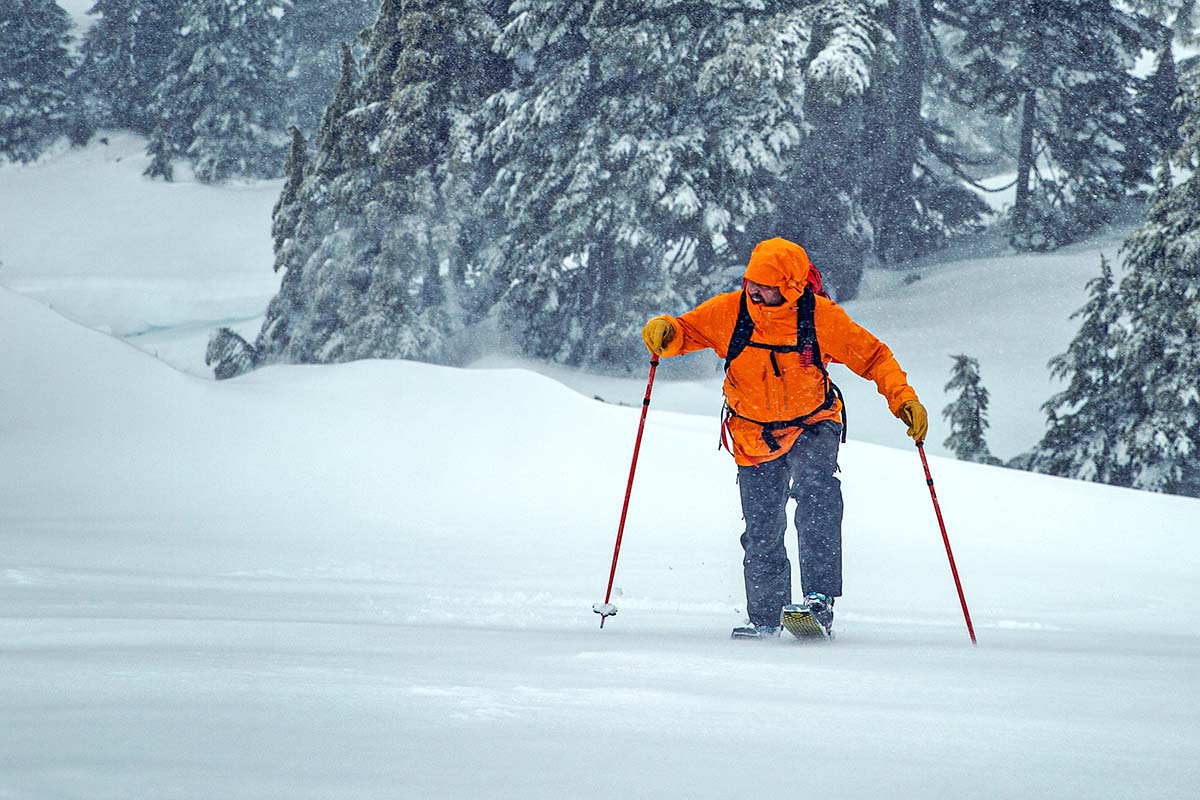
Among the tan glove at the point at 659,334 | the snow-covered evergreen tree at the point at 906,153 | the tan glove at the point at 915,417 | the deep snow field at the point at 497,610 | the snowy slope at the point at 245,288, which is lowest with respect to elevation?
the deep snow field at the point at 497,610

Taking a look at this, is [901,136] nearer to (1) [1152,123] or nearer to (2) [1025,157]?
(2) [1025,157]

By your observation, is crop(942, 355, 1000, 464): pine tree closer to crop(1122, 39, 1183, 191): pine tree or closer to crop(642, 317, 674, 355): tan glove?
crop(642, 317, 674, 355): tan glove

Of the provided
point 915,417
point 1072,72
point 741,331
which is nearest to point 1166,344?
point 915,417

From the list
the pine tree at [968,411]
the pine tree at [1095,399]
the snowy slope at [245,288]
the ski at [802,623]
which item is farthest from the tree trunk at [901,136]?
the ski at [802,623]

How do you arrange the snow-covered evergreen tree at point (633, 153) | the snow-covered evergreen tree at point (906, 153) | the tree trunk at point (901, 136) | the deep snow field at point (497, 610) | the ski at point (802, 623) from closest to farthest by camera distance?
the deep snow field at point (497, 610), the ski at point (802, 623), the snow-covered evergreen tree at point (633, 153), the snow-covered evergreen tree at point (906, 153), the tree trunk at point (901, 136)

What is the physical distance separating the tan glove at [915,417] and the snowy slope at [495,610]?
2.66ft

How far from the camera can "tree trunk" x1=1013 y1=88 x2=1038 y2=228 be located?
26.0 meters

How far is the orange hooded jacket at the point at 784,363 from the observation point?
15.8 ft

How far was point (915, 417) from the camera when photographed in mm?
4738

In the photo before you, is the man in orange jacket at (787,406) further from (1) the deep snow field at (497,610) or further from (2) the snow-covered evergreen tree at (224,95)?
(2) the snow-covered evergreen tree at (224,95)

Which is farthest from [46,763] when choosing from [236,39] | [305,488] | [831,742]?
[236,39]

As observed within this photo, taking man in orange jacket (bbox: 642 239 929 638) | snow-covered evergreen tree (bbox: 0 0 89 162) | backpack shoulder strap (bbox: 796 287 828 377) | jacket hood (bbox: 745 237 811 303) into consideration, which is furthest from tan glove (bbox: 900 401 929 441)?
snow-covered evergreen tree (bbox: 0 0 89 162)

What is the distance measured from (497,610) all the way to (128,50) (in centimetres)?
4364

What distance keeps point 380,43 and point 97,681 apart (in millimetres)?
24082
